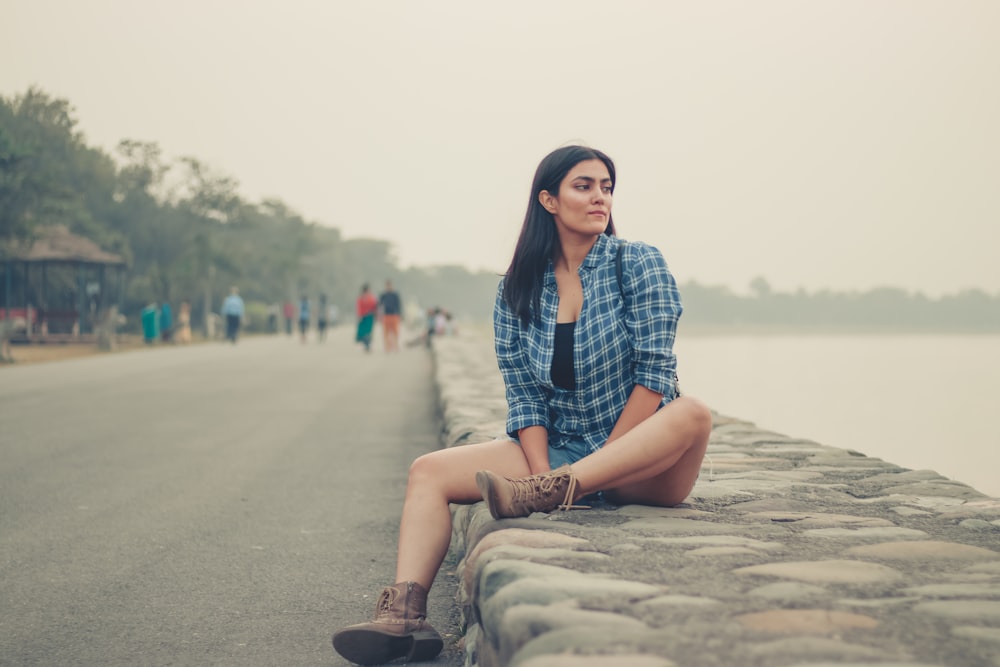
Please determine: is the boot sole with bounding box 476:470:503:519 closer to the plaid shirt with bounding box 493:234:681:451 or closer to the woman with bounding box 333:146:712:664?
the woman with bounding box 333:146:712:664

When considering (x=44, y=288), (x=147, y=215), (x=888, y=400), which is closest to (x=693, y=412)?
(x=888, y=400)

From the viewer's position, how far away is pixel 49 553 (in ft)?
15.1

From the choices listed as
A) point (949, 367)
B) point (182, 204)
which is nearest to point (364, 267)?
point (182, 204)

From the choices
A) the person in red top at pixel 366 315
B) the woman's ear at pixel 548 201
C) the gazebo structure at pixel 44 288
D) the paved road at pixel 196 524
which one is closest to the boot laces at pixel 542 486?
the paved road at pixel 196 524

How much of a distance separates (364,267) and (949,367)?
11676 cm

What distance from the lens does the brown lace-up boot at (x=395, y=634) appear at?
3.04 meters

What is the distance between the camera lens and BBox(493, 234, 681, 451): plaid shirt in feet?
11.4

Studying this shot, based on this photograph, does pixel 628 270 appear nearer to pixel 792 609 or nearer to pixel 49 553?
pixel 792 609

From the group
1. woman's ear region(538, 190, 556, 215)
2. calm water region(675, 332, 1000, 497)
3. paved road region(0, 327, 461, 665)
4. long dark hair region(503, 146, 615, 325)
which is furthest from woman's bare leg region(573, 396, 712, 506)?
calm water region(675, 332, 1000, 497)

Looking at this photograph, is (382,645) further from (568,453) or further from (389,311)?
(389,311)

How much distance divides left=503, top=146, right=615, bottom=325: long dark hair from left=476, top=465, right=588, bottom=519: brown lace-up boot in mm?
668

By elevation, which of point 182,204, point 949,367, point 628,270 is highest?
point 182,204

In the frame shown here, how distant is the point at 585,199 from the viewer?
364 centimetres

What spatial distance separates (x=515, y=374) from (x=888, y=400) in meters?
14.3
